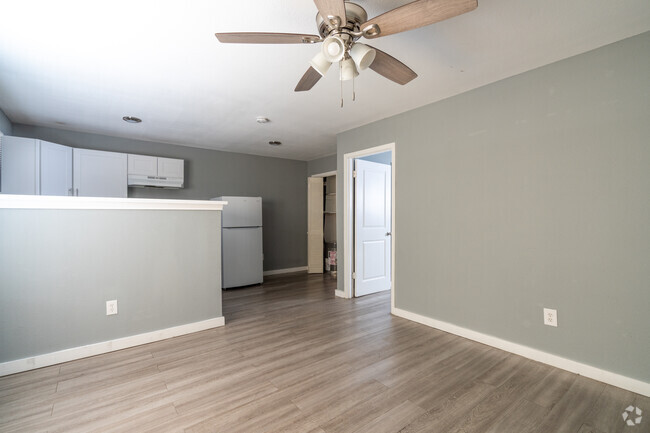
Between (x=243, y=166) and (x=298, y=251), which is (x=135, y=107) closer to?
(x=243, y=166)

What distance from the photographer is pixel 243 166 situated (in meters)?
5.86

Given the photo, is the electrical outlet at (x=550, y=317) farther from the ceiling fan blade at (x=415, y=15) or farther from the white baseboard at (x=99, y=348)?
the white baseboard at (x=99, y=348)

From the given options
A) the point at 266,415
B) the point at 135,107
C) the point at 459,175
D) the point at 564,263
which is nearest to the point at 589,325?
the point at 564,263

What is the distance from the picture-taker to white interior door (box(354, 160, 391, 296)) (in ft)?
14.0

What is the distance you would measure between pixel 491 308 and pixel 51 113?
17.1ft

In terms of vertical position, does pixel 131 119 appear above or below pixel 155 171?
above

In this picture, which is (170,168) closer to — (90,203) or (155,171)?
(155,171)

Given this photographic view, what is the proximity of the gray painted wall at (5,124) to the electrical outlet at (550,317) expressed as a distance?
5.79m

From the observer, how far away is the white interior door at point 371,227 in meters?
4.27

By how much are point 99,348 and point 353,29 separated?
3130mm

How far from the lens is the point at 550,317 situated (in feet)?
7.82

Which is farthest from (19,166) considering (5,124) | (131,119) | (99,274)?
(99,274)
